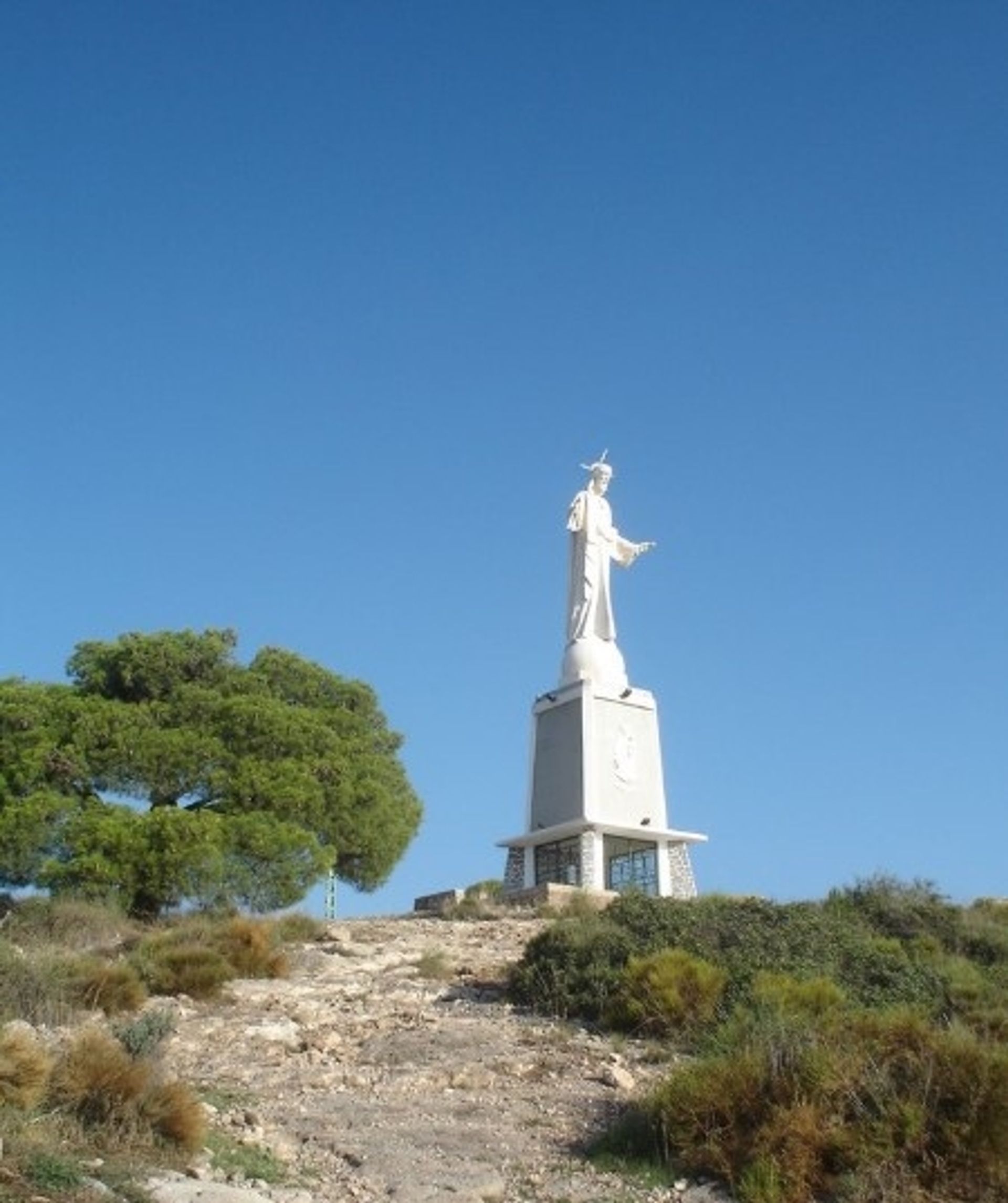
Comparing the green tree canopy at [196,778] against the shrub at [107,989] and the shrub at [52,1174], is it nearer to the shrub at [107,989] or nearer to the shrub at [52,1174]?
the shrub at [107,989]

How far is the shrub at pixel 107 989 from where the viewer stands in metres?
14.7

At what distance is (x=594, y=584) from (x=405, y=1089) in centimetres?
2020

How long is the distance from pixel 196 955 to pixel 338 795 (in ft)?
35.2

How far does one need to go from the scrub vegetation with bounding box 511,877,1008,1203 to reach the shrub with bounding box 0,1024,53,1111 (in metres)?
3.85

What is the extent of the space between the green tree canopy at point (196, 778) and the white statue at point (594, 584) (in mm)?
4191

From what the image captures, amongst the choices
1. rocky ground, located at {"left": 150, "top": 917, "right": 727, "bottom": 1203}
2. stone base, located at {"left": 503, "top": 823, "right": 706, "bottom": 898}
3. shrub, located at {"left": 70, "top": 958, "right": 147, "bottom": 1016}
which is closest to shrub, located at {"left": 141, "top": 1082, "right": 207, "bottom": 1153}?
rocky ground, located at {"left": 150, "top": 917, "right": 727, "bottom": 1203}

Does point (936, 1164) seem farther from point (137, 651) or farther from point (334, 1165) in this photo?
point (137, 651)

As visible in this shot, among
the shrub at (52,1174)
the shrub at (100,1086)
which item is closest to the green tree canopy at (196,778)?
the shrub at (100,1086)

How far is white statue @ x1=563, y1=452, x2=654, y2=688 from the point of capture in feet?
99.8

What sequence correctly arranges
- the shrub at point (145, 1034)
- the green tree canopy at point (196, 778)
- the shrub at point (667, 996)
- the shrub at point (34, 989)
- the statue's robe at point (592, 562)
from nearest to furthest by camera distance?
the shrub at point (145, 1034) → the shrub at point (34, 989) → the shrub at point (667, 996) → the green tree canopy at point (196, 778) → the statue's robe at point (592, 562)

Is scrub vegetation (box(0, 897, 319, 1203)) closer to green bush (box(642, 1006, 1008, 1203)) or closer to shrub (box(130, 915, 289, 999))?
shrub (box(130, 915, 289, 999))

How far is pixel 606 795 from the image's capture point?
92.6ft

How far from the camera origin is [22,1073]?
31.6ft

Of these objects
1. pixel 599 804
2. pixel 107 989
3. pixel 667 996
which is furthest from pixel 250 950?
pixel 599 804
